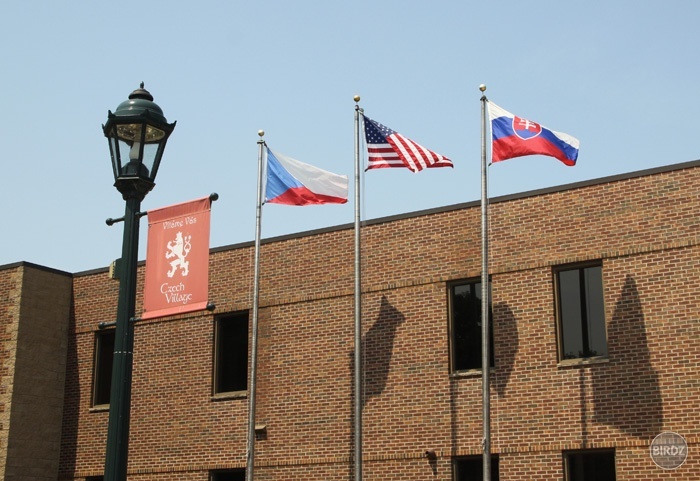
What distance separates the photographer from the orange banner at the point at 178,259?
1174 cm

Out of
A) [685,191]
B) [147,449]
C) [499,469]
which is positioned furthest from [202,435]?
[685,191]

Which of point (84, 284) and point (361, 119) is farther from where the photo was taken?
point (84, 284)

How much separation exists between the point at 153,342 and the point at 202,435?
270 centimetres

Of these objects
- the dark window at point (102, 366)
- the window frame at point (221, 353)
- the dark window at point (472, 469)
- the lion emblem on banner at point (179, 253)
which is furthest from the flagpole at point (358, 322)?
the lion emblem on banner at point (179, 253)

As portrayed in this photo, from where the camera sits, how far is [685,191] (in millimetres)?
18812

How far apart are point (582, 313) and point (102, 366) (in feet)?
39.6

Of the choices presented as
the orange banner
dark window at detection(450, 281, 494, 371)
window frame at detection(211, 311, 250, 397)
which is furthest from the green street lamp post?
window frame at detection(211, 311, 250, 397)

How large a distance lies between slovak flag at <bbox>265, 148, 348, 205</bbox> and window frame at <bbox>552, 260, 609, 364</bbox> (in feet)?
14.6

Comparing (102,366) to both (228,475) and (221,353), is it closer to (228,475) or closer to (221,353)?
(221,353)

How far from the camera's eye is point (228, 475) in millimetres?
23000

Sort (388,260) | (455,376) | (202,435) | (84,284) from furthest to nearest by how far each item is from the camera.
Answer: (84,284), (202,435), (388,260), (455,376)

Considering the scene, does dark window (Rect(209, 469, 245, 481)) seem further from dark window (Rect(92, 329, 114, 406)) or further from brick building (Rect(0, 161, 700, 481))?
dark window (Rect(92, 329, 114, 406))

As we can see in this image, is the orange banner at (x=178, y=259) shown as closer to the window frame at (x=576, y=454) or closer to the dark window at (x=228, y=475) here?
the window frame at (x=576, y=454)

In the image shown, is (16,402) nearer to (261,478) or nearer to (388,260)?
(261,478)
